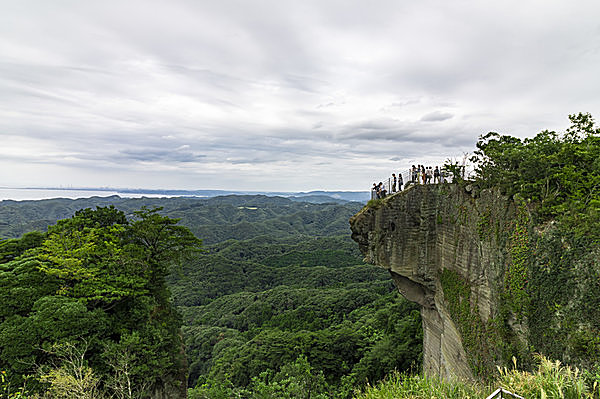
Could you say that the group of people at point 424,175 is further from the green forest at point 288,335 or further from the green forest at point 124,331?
the green forest at point 124,331

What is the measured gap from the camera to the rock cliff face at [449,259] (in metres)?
10.7

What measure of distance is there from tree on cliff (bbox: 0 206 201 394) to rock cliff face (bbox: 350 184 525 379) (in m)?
12.3

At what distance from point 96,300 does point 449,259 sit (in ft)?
57.1

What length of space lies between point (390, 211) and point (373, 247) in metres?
2.21

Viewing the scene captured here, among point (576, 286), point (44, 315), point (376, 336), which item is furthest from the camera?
point (376, 336)

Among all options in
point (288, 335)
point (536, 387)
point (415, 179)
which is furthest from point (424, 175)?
point (288, 335)

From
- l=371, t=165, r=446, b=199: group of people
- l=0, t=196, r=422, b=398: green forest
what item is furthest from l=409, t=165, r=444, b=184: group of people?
l=0, t=196, r=422, b=398: green forest

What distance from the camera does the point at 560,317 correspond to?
8.01 metres

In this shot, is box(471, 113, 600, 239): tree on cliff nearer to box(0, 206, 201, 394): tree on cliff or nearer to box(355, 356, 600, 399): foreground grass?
box(355, 356, 600, 399): foreground grass

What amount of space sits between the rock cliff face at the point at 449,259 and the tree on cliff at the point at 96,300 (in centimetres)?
1231

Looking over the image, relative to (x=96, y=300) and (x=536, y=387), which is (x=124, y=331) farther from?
(x=536, y=387)

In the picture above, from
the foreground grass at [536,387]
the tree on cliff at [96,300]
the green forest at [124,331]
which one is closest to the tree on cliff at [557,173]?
the foreground grass at [536,387]

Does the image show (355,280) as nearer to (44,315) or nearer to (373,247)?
(373,247)

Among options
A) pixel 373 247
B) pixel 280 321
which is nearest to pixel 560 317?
pixel 373 247
